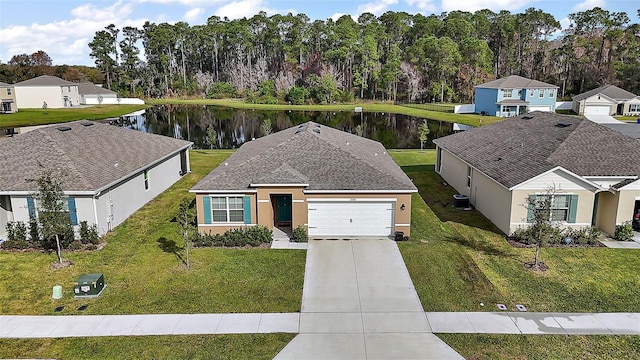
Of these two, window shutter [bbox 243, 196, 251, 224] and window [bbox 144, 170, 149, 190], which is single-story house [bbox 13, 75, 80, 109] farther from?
window shutter [bbox 243, 196, 251, 224]

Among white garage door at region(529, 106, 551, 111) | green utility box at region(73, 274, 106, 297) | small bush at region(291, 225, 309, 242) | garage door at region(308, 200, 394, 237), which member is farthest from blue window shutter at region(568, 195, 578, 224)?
white garage door at region(529, 106, 551, 111)

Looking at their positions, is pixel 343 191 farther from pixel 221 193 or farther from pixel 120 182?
pixel 120 182

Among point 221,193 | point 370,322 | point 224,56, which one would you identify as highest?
point 224,56

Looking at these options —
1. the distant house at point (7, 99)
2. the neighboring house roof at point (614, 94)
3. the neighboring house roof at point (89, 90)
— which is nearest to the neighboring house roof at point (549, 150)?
the neighboring house roof at point (614, 94)

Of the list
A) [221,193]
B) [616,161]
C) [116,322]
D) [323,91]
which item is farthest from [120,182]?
[323,91]

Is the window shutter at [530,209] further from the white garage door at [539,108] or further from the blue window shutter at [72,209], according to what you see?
the white garage door at [539,108]
